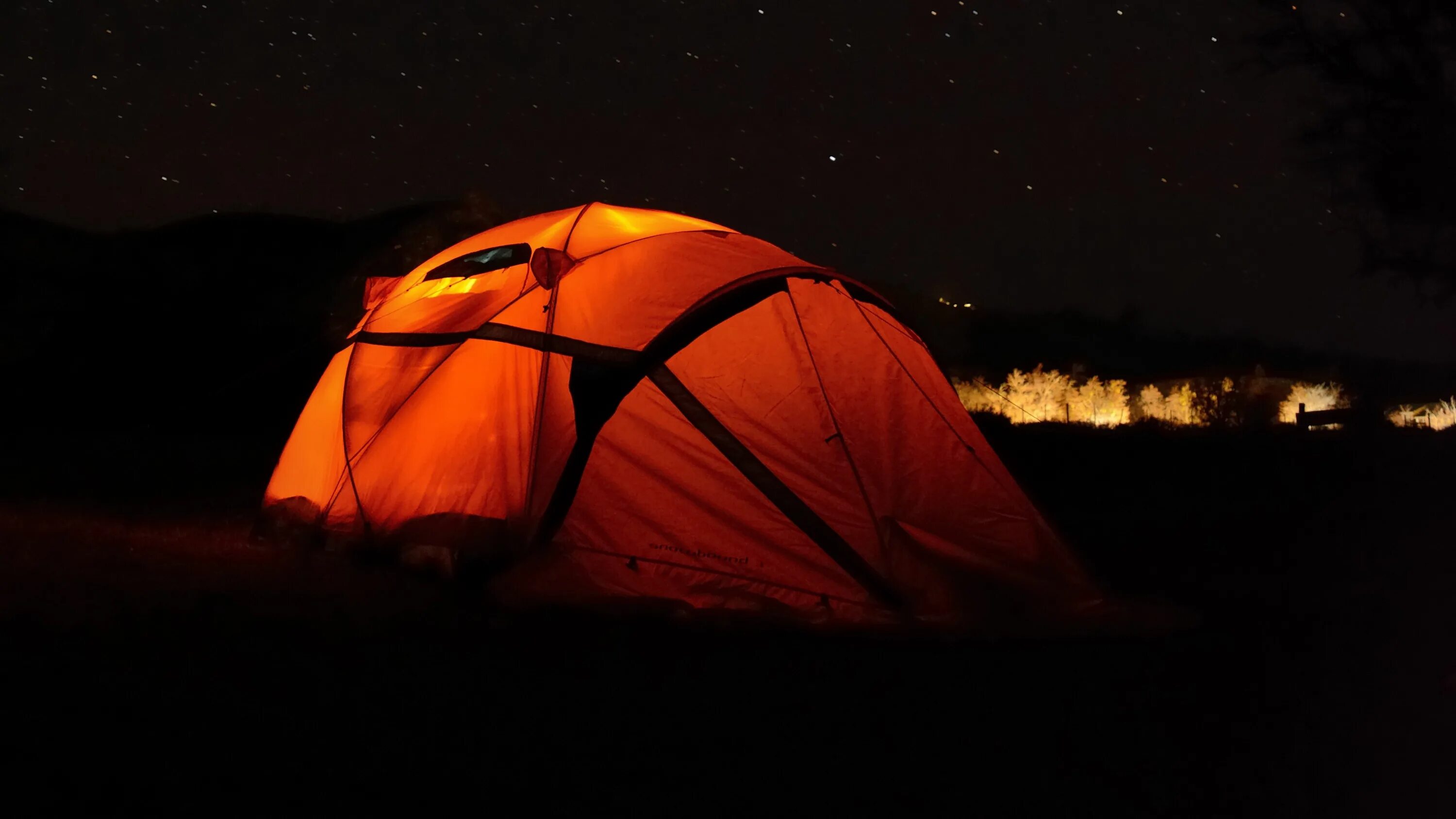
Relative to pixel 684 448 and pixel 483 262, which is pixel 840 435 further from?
pixel 483 262

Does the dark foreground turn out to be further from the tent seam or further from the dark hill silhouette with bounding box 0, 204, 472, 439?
the dark hill silhouette with bounding box 0, 204, 472, 439

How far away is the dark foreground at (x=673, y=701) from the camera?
3.51 meters

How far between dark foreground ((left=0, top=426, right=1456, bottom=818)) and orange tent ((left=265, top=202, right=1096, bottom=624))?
0.52 meters

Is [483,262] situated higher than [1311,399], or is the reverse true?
[483,262]

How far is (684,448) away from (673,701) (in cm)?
233

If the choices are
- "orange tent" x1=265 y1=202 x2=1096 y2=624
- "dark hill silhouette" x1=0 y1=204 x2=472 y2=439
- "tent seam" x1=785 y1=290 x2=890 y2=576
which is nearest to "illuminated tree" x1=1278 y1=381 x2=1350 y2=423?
"orange tent" x1=265 y1=202 x2=1096 y2=624

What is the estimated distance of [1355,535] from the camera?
8.96m

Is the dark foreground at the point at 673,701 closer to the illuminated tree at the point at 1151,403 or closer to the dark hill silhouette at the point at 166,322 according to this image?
the dark hill silhouette at the point at 166,322

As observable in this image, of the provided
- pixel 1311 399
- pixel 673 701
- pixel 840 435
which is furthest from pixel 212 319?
pixel 673 701

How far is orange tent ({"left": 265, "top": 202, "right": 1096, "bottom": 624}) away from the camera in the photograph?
6164mm

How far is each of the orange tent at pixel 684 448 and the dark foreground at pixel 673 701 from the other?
1.70 feet

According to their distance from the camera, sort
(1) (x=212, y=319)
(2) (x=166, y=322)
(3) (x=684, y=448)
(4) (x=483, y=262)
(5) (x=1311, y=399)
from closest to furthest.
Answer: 1. (3) (x=684, y=448)
2. (4) (x=483, y=262)
3. (5) (x=1311, y=399)
4. (2) (x=166, y=322)
5. (1) (x=212, y=319)

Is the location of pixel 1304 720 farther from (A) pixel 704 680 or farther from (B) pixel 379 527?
(B) pixel 379 527

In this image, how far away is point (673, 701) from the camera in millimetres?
4398
